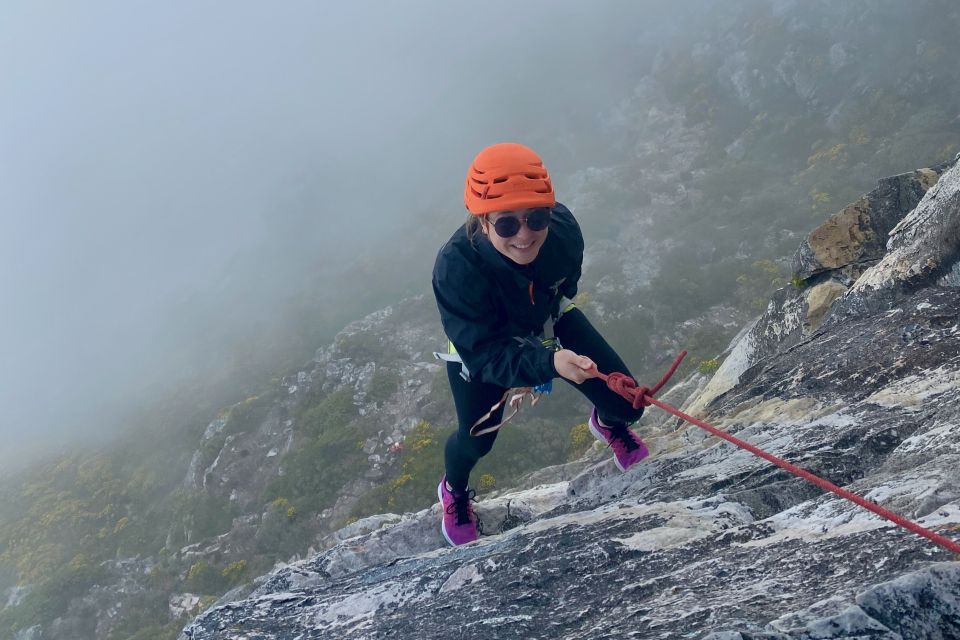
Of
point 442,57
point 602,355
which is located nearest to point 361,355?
point 602,355

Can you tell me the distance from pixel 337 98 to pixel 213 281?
253ft

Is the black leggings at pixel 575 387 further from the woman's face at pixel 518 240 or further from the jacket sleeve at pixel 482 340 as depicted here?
the woman's face at pixel 518 240

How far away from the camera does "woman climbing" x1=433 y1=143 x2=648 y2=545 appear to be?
5273 millimetres

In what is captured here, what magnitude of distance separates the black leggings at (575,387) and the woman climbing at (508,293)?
0.04 ft

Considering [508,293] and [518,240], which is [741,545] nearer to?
[508,293]

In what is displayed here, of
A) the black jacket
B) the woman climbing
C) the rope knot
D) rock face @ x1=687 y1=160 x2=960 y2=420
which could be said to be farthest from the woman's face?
rock face @ x1=687 y1=160 x2=960 y2=420

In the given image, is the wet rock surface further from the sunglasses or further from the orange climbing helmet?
the orange climbing helmet

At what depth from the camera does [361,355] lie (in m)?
42.2

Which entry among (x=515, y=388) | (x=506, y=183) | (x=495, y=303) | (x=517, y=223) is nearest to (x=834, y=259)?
(x=515, y=388)

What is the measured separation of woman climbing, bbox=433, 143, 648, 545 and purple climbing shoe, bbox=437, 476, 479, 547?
53.4 inches

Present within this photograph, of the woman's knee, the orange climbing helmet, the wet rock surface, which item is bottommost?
the wet rock surface

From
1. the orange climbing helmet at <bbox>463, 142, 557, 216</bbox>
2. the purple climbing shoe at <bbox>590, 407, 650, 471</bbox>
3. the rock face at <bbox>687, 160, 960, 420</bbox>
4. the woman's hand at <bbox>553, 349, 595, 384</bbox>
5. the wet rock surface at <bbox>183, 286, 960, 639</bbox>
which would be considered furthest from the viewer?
the rock face at <bbox>687, 160, 960, 420</bbox>

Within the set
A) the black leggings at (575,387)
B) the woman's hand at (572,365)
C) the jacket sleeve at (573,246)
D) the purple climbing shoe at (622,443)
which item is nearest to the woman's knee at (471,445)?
the black leggings at (575,387)

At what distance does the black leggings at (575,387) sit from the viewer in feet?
21.7
